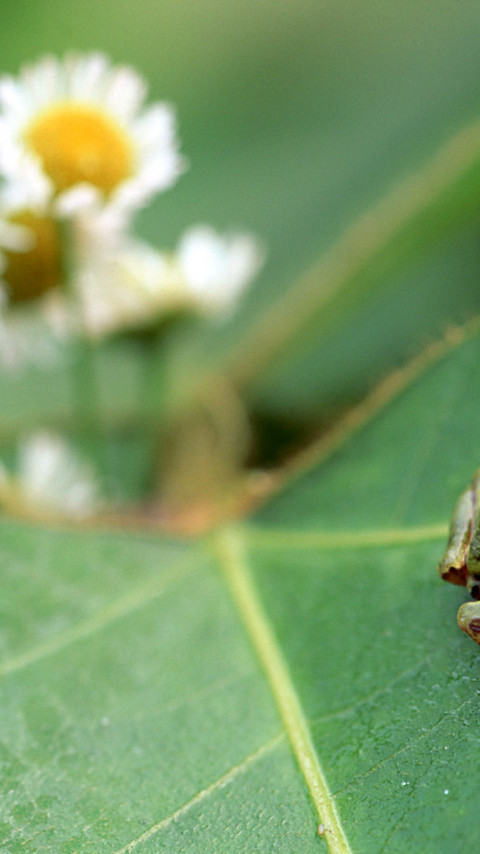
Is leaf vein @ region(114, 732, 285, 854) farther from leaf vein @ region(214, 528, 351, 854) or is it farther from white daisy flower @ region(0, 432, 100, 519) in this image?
white daisy flower @ region(0, 432, 100, 519)

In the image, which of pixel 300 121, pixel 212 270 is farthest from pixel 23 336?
pixel 300 121

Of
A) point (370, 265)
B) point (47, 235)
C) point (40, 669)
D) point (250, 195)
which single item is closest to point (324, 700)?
point (40, 669)

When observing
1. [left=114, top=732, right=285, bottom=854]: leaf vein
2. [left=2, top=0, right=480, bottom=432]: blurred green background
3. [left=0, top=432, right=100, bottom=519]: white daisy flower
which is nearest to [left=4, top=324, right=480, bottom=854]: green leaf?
[left=114, top=732, right=285, bottom=854]: leaf vein

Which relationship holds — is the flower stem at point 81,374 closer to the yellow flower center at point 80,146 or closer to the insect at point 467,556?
the yellow flower center at point 80,146

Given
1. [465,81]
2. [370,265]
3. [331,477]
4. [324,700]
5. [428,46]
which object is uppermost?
[428,46]

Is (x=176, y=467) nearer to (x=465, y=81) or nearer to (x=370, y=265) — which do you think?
(x=370, y=265)

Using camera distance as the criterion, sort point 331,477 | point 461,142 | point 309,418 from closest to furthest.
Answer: point 331,477 < point 461,142 < point 309,418
